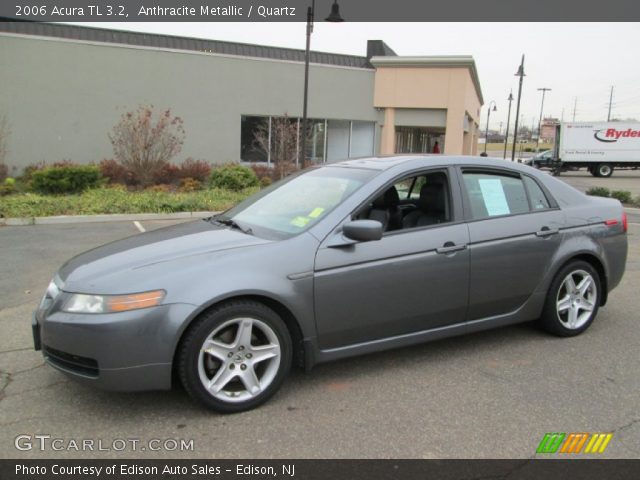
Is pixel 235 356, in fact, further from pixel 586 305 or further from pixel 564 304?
pixel 586 305

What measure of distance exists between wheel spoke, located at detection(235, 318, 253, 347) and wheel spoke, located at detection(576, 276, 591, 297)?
294 cm

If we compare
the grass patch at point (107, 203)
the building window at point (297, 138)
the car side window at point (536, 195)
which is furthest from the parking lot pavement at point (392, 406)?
the building window at point (297, 138)

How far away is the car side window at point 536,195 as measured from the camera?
445cm

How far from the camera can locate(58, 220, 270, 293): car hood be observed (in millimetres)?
3211

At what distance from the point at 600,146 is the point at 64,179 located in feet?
102

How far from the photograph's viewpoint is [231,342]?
322 cm

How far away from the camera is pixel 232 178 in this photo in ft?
50.3

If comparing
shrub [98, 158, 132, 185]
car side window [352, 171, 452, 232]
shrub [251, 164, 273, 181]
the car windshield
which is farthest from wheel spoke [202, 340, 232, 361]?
shrub [251, 164, 273, 181]

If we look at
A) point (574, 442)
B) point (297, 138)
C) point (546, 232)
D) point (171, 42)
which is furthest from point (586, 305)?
point (171, 42)

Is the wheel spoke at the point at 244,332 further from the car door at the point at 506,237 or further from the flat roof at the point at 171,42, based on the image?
the flat roof at the point at 171,42

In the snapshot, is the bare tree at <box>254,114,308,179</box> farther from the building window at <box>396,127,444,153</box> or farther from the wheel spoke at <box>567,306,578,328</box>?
the wheel spoke at <box>567,306,578,328</box>

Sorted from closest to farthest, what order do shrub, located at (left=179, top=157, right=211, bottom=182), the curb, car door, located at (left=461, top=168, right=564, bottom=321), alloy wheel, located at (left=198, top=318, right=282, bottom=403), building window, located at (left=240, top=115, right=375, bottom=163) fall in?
alloy wheel, located at (left=198, top=318, right=282, bottom=403) < car door, located at (left=461, top=168, right=564, bottom=321) < the curb < shrub, located at (left=179, top=157, right=211, bottom=182) < building window, located at (left=240, top=115, right=375, bottom=163)
